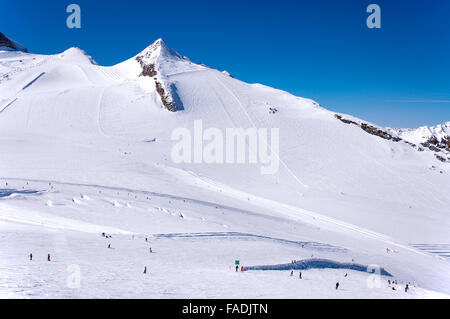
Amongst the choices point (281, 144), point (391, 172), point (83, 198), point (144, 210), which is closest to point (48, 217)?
point (83, 198)

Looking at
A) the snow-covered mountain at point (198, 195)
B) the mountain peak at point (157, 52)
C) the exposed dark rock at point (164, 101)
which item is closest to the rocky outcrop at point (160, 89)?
the exposed dark rock at point (164, 101)

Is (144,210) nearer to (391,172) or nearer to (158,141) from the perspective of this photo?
(158,141)

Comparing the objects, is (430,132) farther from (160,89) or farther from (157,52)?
(160,89)

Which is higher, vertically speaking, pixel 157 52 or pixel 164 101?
pixel 157 52

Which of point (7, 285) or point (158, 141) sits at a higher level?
point (158, 141)

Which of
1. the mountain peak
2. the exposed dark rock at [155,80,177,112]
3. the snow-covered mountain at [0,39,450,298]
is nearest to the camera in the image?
the snow-covered mountain at [0,39,450,298]

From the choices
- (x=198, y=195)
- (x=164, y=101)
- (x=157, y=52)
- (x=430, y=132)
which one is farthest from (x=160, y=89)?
(x=430, y=132)

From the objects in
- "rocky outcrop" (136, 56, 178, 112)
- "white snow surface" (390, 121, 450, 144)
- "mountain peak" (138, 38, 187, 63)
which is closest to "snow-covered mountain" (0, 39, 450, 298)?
"rocky outcrop" (136, 56, 178, 112)

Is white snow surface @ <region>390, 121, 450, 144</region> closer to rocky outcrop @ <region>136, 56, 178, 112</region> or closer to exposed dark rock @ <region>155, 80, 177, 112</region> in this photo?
rocky outcrop @ <region>136, 56, 178, 112</region>
